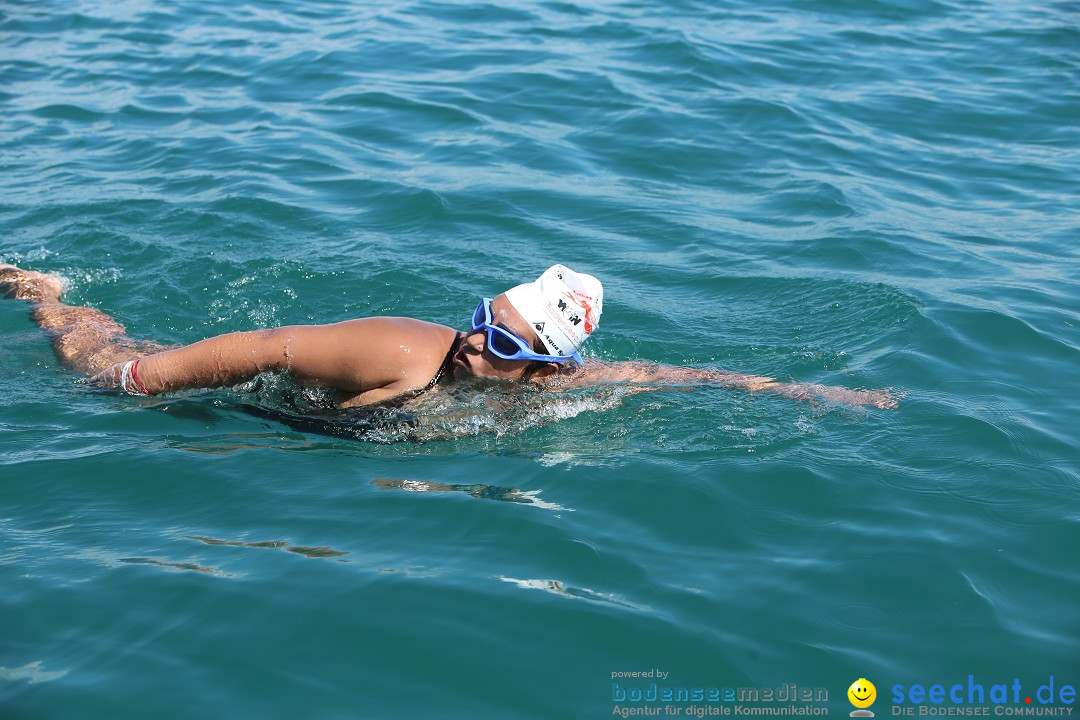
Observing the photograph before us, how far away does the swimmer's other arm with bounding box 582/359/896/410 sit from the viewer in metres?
6.05

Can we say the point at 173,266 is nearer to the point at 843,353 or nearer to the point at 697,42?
the point at 843,353

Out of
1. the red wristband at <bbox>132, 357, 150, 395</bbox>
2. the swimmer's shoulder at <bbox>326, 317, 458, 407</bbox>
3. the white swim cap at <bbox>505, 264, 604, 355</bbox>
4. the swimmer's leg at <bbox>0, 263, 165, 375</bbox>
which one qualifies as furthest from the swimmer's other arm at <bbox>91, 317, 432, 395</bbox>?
the swimmer's leg at <bbox>0, 263, 165, 375</bbox>

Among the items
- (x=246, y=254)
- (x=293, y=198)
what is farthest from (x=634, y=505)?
(x=293, y=198)

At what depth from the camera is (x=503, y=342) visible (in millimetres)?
5641

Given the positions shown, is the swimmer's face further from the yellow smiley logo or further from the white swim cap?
the yellow smiley logo

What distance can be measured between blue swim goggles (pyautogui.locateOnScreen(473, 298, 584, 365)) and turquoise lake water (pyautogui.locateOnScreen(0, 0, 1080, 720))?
0.34 metres

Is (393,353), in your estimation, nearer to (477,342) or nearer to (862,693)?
(477,342)

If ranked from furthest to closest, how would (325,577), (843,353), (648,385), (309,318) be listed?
(309,318), (843,353), (648,385), (325,577)

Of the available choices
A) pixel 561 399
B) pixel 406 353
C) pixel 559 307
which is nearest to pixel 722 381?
pixel 561 399

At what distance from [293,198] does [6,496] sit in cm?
527

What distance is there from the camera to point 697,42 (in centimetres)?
1430

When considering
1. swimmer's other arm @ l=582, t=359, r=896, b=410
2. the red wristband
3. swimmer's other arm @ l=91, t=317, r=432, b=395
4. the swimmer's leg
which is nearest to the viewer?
swimmer's other arm @ l=91, t=317, r=432, b=395

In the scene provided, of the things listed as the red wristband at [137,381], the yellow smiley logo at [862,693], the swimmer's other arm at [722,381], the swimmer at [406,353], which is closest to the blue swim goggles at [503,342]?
the swimmer at [406,353]

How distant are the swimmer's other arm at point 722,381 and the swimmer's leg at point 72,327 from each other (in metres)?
2.83
